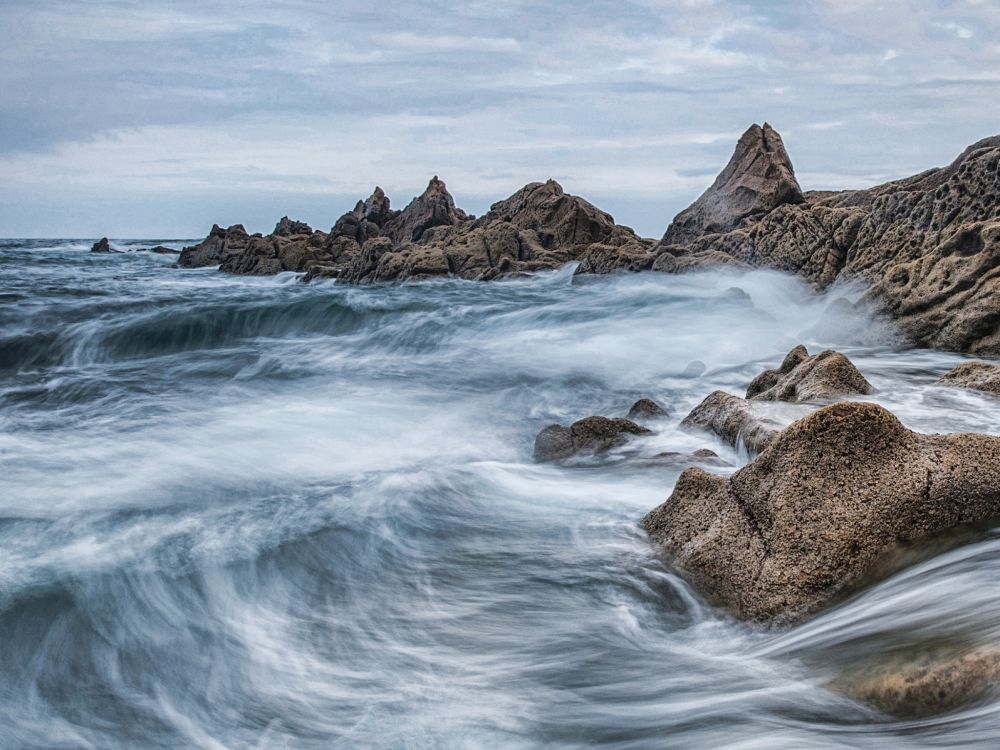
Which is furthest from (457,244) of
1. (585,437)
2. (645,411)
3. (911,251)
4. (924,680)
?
(924,680)

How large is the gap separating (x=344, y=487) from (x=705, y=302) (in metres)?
12.0

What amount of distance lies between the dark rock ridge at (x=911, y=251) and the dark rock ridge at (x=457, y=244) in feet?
18.3

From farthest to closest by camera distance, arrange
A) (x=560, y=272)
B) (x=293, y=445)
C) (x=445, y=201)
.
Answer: (x=445, y=201) < (x=560, y=272) < (x=293, y=445)

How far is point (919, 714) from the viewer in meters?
2.95

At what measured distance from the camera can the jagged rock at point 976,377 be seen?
7148mm

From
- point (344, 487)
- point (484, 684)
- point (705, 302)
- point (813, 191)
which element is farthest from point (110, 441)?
point (813, 191)

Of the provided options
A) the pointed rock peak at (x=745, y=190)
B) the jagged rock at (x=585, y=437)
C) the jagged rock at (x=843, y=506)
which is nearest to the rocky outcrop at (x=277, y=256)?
the pointed rock peak at (x=745, y=190)

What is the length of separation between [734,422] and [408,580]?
2994 millimetres

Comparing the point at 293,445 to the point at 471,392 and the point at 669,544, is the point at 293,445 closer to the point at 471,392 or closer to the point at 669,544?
the point at 471,392

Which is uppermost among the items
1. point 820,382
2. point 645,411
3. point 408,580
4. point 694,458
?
point 820,382

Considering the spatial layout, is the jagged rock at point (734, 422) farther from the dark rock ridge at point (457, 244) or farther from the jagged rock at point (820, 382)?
the dark rock ridge at point (457, 244)

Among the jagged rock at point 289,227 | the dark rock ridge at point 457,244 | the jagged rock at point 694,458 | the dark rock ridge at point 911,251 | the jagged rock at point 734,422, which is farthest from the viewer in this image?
the jagged rock at point 289,227

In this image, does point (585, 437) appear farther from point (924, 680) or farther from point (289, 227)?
point (289, 227)

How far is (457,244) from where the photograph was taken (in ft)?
103
